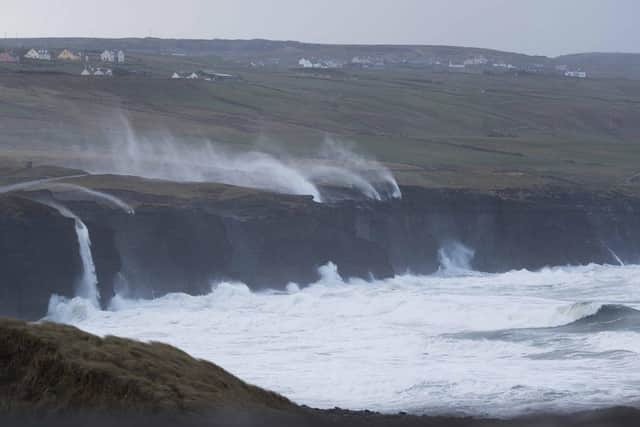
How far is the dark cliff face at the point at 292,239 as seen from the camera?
47.1m

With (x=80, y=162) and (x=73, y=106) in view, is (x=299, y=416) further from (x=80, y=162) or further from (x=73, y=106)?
(x=73, y=106)

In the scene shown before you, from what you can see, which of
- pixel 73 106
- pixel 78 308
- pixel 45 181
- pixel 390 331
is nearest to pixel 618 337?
pixel 390 331

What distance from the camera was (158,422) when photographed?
54.3ft

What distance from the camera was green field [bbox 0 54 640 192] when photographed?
86.6m

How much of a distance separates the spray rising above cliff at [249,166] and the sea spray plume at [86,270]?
60.8ft

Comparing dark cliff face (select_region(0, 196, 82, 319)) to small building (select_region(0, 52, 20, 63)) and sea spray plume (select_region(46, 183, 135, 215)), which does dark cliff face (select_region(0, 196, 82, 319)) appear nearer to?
sea spray plume (select_region(46, 183, 135, 215))

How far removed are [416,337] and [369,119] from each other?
266 ft

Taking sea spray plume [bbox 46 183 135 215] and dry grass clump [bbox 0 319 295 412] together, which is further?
sea spray plume [bbox 46 183 135 215]

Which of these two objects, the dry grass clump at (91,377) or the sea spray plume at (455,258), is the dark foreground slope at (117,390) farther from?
the sea spray plume at (455,258)

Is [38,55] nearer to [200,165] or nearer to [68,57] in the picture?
[68,57]

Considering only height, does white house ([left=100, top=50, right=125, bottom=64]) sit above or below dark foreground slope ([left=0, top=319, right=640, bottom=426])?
above

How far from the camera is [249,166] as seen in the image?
78375 millimetres

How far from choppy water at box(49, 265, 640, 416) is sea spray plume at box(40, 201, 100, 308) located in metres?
0.82

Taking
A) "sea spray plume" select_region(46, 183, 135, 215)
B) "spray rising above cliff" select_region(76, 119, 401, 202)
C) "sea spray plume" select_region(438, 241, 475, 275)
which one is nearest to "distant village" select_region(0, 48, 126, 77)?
"spray rising above cliff" select_region(76, 119, 401, 202)
